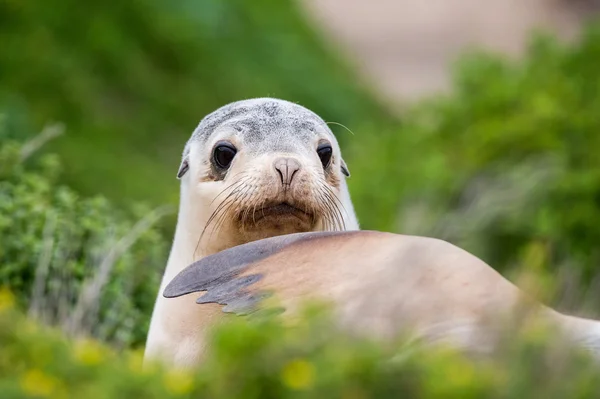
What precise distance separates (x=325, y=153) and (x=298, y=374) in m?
2.29

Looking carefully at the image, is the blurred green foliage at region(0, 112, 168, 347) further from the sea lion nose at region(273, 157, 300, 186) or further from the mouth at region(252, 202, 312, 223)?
the sea lion nose at region(273, 157, 300, 186)

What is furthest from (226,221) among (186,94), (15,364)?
(186,94)

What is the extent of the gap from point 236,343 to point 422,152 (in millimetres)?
6941

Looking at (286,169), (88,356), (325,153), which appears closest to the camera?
(88,356)

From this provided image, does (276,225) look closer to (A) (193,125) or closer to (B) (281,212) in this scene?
(B) (281,212)

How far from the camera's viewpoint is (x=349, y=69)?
15.5m

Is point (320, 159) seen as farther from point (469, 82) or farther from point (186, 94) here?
point (186, 94)

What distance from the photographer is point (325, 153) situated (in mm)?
5066

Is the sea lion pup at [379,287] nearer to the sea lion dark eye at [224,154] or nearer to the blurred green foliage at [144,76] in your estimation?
the sea lion dark eye at [224,154]

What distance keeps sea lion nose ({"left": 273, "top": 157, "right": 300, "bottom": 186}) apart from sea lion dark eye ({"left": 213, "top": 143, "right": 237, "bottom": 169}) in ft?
1.01

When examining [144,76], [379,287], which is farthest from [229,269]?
[144,76]

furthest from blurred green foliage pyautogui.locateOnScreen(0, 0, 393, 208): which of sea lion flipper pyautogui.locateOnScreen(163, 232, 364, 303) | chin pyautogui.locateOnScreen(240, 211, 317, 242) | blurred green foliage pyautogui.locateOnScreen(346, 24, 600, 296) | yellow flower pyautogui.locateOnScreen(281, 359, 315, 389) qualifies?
yellow flower pyautogui.locateOnScreen(281, 359, 315, 389)

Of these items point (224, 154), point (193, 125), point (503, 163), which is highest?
point (193, 125)

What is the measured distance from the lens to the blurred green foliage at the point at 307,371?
2.78 meters
